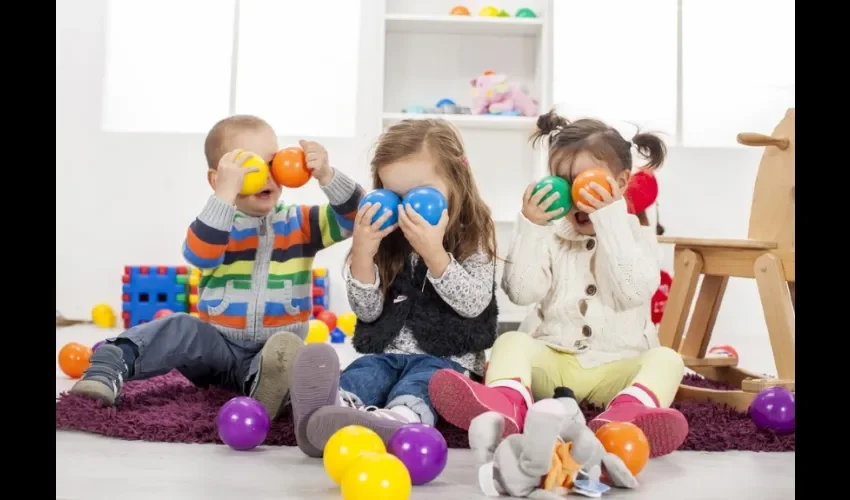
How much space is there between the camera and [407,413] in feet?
4.06

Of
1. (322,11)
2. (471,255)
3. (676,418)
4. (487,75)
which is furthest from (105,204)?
(676,418)

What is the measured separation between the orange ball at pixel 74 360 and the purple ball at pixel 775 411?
4.66 feet

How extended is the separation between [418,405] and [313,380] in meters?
0.21

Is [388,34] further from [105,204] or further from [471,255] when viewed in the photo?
[471,255]

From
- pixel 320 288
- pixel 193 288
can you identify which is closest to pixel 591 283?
pixel 320 288

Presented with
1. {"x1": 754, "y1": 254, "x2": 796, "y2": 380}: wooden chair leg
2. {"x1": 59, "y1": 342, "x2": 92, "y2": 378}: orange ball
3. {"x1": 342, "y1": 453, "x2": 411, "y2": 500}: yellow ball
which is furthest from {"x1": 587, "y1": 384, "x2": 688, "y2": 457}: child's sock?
{"x1": 59, "y1": 342, "x2": 92, "y2": 378}: orange ball

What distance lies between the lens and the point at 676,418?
1.14 m

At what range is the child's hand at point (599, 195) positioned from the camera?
1.43 metres

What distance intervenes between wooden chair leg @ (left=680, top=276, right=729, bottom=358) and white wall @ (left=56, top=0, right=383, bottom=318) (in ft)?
6.12

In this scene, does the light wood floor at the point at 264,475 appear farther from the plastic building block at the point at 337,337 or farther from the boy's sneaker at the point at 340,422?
the plastic building block at the point at 337,337

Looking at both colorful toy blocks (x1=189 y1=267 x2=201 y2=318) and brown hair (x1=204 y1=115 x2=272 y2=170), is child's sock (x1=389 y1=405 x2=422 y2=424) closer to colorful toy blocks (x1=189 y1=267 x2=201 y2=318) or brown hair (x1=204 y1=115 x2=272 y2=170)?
brown hair (x1=204 y1=115 x2=272 y2=170)

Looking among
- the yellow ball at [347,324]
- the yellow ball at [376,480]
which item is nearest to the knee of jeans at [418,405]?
Result: the yellow ball at [376,480]
